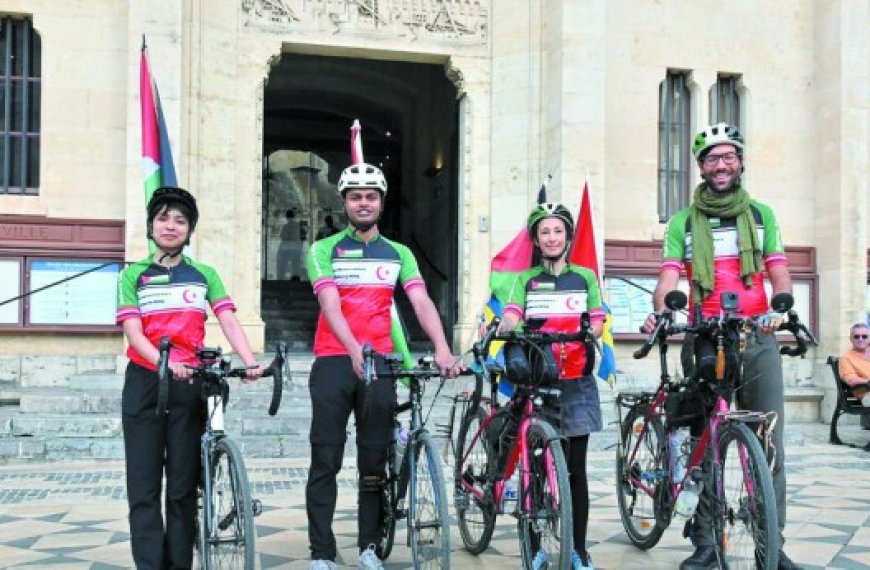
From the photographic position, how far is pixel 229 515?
13.5 feet

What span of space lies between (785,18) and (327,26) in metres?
6.46

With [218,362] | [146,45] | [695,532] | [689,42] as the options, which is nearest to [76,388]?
[146,45]

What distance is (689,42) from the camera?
13227 mm

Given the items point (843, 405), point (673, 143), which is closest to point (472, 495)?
point (843, 405)

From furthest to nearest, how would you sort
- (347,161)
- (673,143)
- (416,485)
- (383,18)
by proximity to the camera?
(347,161)
(673,143)
(383,18)
(416,485)

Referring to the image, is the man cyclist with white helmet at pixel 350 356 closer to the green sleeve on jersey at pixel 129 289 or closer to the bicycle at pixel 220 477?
the bicycle at pixel 220 477

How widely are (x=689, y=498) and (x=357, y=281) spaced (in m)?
1.95

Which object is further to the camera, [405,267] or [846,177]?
[846,177]

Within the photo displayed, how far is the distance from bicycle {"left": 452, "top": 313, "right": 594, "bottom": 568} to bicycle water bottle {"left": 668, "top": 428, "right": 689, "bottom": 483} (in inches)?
31.5

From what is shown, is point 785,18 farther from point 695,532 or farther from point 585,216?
point 695,532

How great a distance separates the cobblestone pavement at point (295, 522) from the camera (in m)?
5.28

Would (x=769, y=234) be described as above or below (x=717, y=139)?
below

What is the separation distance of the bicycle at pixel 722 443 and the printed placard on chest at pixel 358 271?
4.38 feet

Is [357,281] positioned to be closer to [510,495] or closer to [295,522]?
[510,495]
